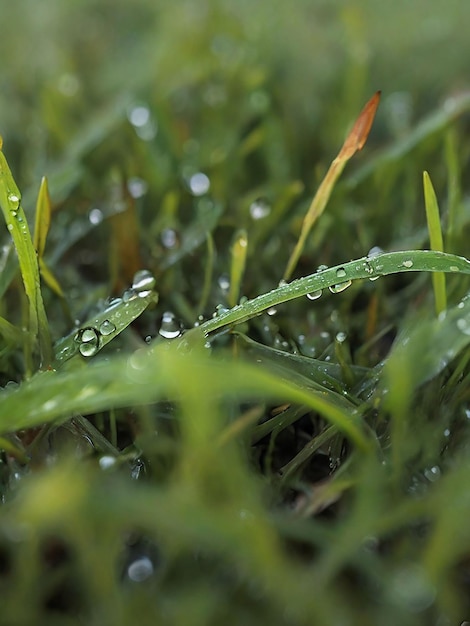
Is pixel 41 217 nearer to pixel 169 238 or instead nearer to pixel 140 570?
pixel 169 238

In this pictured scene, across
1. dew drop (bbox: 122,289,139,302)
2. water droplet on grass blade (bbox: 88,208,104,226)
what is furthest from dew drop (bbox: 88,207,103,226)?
dew drop (bbox: 122,289,139,302)

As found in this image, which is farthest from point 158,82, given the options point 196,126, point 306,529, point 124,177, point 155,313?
point 306,529

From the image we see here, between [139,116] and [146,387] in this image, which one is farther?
[139,116]

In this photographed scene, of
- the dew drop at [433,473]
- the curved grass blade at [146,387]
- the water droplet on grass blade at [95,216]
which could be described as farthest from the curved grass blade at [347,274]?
the water droplet on grass blade at [95,216]

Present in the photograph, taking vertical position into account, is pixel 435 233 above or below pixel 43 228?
below

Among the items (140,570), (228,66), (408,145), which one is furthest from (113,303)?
(228,66)

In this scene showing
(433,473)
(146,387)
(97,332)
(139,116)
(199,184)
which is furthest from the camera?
(139,116)
